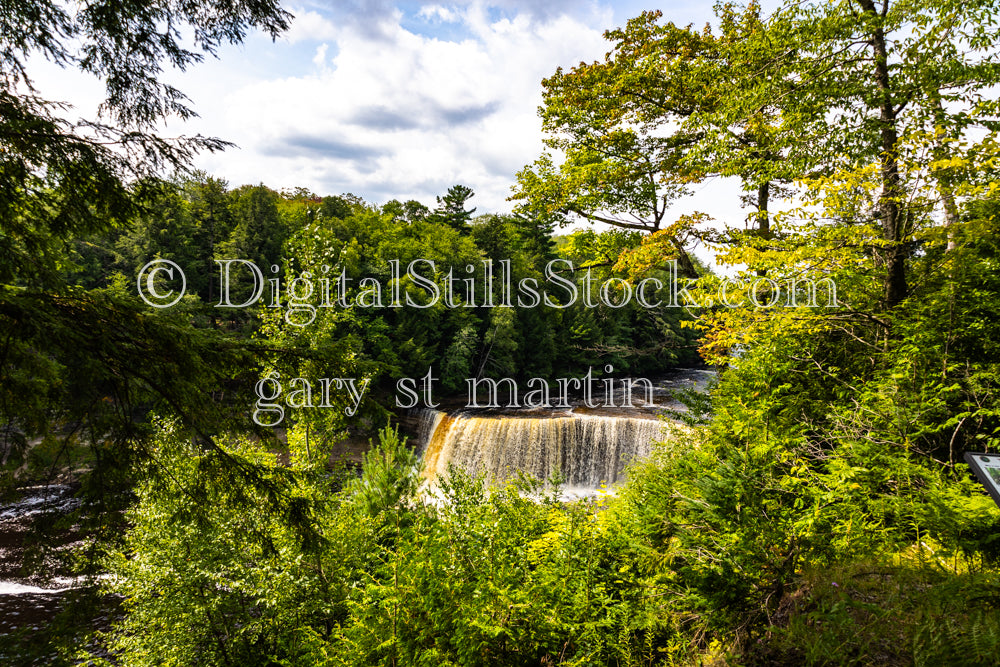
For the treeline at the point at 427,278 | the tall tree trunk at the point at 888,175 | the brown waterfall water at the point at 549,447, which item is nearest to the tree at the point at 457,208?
the treeline at the point at 427,278

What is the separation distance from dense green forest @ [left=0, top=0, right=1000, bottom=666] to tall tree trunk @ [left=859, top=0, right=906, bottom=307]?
1.1 inches

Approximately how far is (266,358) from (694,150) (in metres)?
5.81

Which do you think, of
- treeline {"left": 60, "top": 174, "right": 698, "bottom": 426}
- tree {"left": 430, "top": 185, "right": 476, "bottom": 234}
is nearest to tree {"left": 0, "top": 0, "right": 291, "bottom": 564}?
treeline {"left": 60, "top": 174, "right": 698, "bottom": 426}

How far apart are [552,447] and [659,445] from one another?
967 centimetres

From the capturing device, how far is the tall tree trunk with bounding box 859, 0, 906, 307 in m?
4.32

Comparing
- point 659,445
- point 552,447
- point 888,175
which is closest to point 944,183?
point 888,175

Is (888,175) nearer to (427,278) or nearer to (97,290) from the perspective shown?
(97,290)

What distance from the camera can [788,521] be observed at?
3.27 metres

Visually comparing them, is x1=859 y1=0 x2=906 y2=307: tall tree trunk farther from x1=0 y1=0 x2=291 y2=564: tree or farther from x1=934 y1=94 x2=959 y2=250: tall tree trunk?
x1=0 y1=0 x2=291 y2=564: tree

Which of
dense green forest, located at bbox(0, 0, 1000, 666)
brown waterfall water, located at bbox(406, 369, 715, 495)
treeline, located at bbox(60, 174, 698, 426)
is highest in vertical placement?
treeline, located at bbox(60, 174, 698, 426)

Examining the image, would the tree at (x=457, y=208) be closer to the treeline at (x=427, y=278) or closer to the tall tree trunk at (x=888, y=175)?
the treeline at (x=427, y=278)

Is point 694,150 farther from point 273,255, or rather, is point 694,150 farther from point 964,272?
point 273,255

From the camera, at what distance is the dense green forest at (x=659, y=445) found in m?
2.68

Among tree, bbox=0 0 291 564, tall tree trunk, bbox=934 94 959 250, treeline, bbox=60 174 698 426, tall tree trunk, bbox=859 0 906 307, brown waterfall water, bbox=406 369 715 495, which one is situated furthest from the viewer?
treeline, bbox=60 174 698 426
